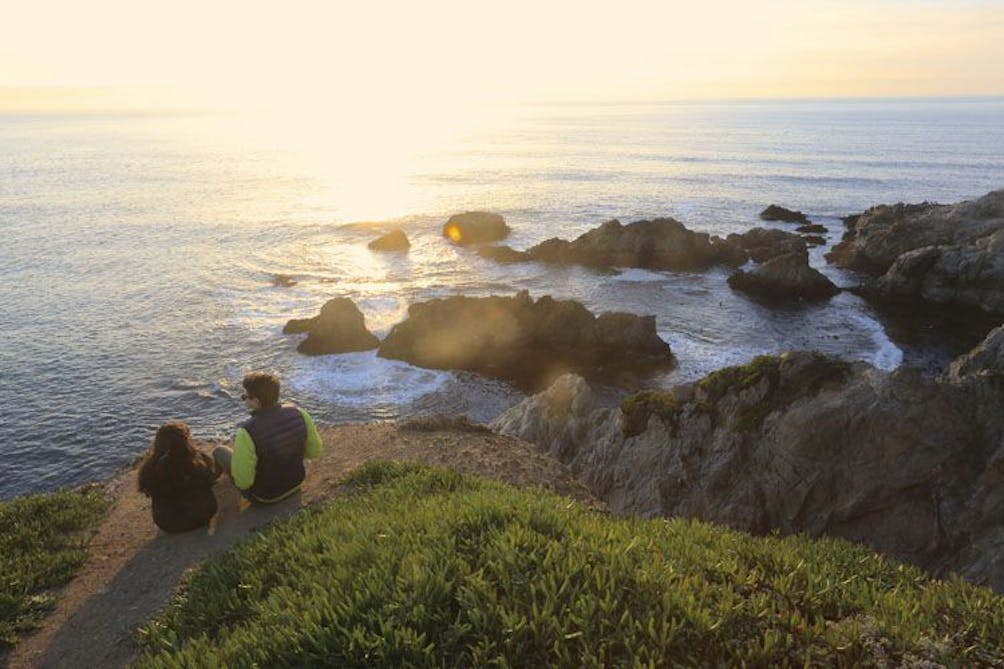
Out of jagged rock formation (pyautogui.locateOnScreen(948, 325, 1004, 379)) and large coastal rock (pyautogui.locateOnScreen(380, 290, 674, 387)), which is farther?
large coastal rock (pyautogui.locateOnScreen(380, 290, 674, 387))

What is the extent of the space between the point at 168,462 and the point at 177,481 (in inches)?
13.5

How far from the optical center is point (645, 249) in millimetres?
58156

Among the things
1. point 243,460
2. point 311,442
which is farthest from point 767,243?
point 243,460

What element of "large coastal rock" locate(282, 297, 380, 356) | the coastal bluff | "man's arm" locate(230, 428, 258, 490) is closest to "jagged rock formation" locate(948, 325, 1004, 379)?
the coastal bluff

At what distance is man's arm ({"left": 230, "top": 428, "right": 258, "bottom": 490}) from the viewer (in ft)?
33.4

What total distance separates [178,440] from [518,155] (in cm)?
16256

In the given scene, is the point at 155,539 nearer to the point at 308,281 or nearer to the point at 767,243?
the point at 308,281

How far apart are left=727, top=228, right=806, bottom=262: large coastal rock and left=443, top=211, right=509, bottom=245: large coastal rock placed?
2406 centimetres

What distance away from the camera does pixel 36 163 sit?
142 meters

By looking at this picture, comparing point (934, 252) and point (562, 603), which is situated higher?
point (562, 603)

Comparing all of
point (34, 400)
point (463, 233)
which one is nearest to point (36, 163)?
point (463, 233)

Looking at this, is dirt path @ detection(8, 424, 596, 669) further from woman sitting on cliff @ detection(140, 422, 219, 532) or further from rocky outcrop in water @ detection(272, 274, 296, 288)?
rocky outcrop in water @ detection(272, 274, 296, 288)

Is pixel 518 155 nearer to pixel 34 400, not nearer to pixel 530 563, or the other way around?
A: pixel 34 400

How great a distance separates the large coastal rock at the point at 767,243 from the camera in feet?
188
